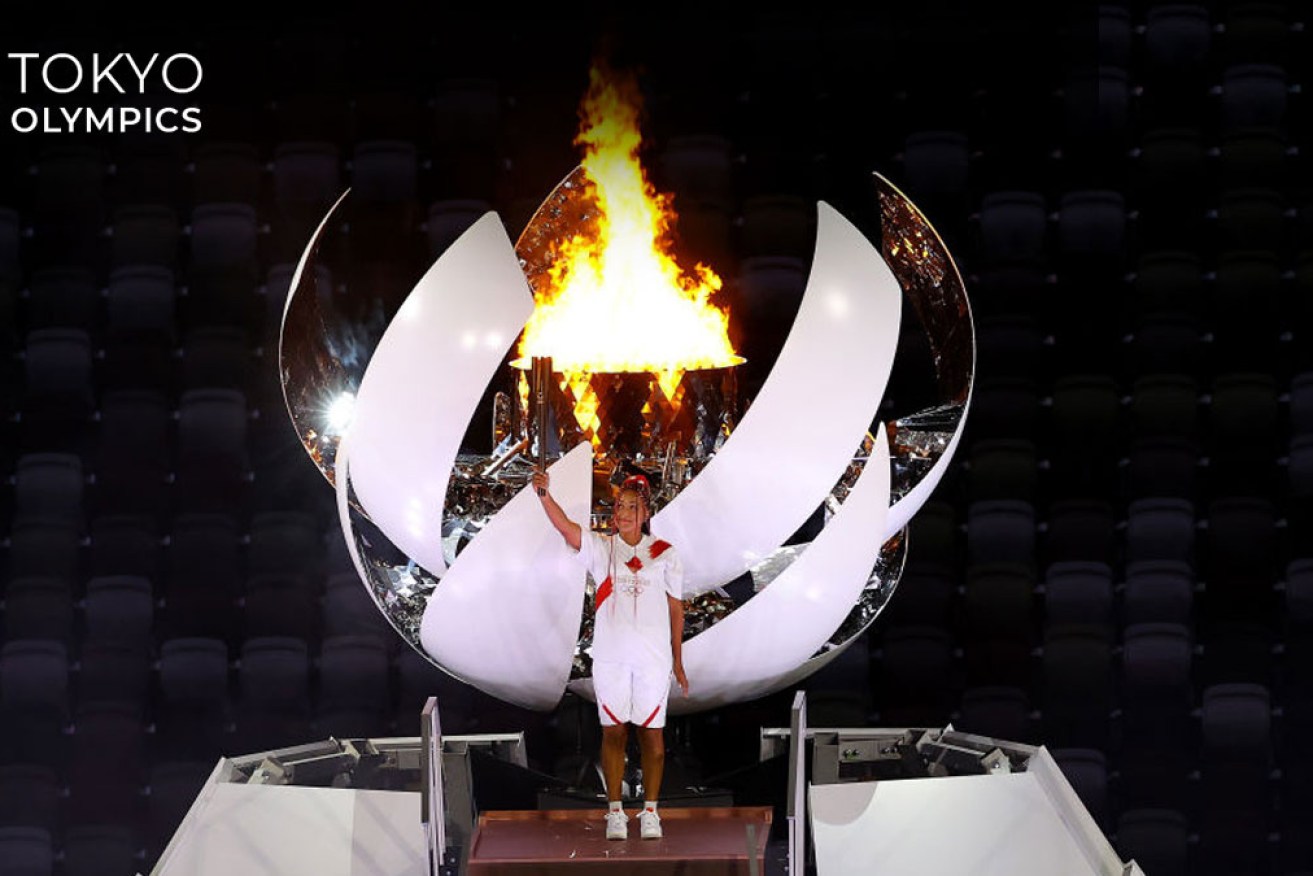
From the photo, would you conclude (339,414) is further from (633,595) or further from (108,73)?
(108,73)

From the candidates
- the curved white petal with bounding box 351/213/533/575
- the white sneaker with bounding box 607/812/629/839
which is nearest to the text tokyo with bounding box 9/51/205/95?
the curved white petal with bounding box 351/213/533/575

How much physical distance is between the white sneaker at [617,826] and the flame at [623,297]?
4.09 ft

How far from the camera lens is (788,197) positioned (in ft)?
25.0

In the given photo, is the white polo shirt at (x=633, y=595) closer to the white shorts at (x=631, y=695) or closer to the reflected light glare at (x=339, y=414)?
the white shorts at (x=631, y=695)

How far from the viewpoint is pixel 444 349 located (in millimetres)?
5777

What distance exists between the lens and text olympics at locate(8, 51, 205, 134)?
301 inches

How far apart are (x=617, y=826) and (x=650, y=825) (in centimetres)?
9

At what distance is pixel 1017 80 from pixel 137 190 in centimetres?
308

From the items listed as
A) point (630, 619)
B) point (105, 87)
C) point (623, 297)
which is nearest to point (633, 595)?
point (630, 619)

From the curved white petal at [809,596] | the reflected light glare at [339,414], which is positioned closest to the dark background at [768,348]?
the reflected light glare at [339,414]

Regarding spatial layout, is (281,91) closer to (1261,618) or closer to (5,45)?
(5,45)

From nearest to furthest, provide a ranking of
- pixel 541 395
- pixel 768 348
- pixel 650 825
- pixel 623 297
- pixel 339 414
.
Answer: pixel 650 825, pixel 541 395, pixel 339 414, pixel 623 297, pixel 768 348

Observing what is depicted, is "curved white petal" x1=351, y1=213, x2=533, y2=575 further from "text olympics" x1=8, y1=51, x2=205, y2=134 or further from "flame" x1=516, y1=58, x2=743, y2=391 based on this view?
"text olympics" x1=8, y1=51, x2=205, y2=134

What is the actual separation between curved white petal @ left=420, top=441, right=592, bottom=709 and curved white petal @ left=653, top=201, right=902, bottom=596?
37 cm
